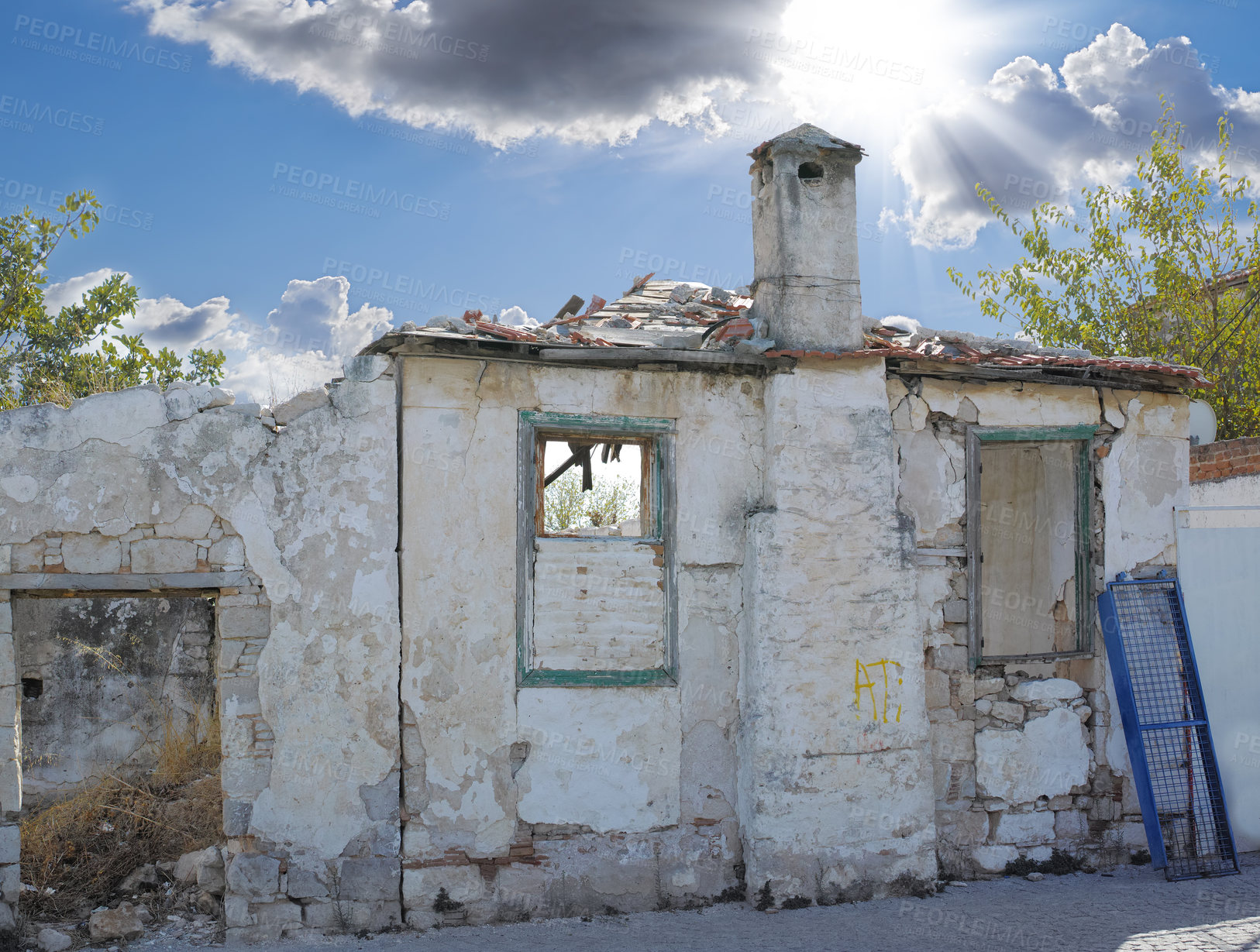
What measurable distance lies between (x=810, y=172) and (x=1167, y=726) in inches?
183

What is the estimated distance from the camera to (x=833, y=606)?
631 cm

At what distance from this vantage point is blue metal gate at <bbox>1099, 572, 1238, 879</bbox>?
22.2ft

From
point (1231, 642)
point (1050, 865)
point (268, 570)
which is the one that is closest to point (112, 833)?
point (268, 570)

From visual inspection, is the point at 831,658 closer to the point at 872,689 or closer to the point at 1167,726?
the point at 872,689

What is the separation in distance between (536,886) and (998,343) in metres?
5.00

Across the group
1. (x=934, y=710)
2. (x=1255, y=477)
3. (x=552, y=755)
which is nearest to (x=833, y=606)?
(x=934, y=710)

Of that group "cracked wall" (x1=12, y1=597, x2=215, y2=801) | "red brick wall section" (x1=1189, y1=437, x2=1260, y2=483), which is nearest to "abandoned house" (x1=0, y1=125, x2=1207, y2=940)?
"red brick wall section" (x1=1189, y1=437, x2=1260, y2=483)

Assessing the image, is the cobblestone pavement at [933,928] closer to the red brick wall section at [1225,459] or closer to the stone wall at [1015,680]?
the stone wall at [1015,680]

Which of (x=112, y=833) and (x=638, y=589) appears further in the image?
(x=112, y=833)

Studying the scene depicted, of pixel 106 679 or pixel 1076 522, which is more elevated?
pixel 1076 522

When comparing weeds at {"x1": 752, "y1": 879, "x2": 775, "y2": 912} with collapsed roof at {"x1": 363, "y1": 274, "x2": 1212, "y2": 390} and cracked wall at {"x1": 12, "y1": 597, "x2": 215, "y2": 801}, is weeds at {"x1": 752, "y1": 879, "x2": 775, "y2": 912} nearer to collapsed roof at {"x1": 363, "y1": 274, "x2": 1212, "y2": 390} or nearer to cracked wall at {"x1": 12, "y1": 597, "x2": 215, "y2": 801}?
collapsed roof at {"x1": 363, "y1": 274, "x2": 1212, "y2": 390}

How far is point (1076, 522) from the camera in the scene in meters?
7.24

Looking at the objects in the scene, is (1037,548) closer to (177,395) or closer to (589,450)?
(589,450)

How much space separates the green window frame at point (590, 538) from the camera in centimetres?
602
